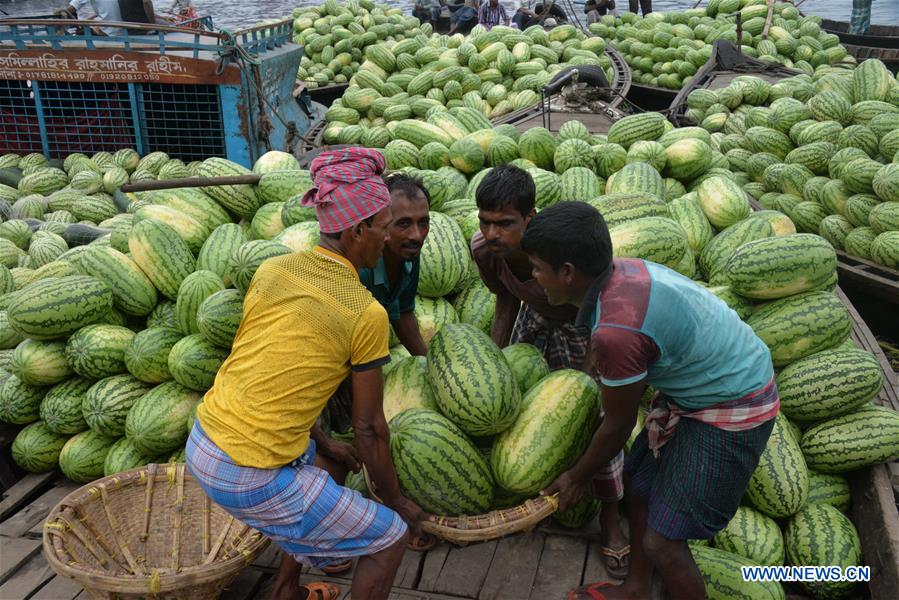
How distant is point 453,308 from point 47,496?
2240 mm

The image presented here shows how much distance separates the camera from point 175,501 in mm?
3004

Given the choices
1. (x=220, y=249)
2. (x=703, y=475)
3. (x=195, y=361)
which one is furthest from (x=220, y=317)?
(x=703, y=475)

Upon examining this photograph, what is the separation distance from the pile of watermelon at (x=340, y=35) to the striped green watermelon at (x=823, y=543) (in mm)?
9177

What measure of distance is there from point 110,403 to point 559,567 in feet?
7.36

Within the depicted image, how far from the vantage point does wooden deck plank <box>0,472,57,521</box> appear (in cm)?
327

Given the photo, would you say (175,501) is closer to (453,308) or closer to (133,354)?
(133,354)

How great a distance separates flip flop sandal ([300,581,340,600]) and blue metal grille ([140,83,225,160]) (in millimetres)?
5321

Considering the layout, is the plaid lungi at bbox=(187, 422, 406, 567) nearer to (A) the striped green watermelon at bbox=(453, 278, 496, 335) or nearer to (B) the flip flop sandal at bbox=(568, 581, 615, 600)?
(B) the flip flop sandal at bbox=(568, 581, 615, 600)

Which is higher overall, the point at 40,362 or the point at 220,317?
the point at 220,317

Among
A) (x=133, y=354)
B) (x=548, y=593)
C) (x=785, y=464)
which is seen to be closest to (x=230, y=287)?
(x=133, y=354)

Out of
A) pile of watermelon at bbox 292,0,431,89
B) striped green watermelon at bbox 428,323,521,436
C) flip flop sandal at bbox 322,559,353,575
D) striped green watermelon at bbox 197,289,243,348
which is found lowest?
flip flop sandal at bbox 322,559,353,575

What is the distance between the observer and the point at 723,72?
919 centimetres

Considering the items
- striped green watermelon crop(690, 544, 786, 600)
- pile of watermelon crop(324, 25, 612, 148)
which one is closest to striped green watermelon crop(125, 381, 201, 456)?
striped green watermelon crop(690, 544, 786, 600)

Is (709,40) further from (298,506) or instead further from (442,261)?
(298,506)
